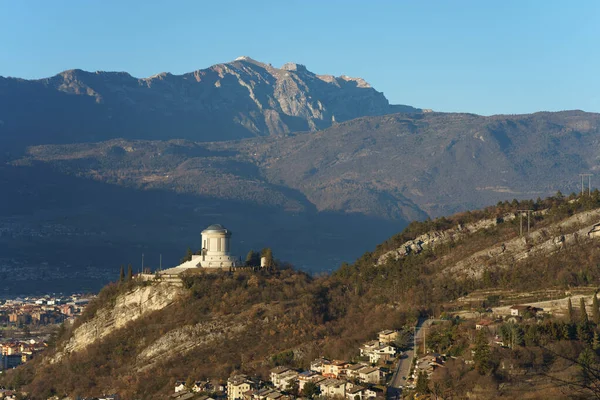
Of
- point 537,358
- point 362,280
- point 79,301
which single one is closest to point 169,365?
point 362,280

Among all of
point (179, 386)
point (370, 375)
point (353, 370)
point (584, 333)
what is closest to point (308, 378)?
point (353, 370)

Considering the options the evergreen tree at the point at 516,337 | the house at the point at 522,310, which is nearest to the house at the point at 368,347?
the house at the point at 522,310

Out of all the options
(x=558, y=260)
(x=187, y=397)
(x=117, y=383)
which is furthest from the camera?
(x=558, y=260)

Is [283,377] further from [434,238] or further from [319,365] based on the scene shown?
[434,238]

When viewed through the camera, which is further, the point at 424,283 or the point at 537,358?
the point at 424,283

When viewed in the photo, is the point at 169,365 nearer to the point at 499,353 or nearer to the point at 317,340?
the point at 317,340

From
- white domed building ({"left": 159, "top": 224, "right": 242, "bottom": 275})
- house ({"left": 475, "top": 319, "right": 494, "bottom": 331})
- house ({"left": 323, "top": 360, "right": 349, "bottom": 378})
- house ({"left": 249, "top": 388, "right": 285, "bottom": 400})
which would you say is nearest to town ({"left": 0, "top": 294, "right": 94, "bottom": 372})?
white domed building ({"left": 159, "top": 224, "right": 242, "bottom": 275})
